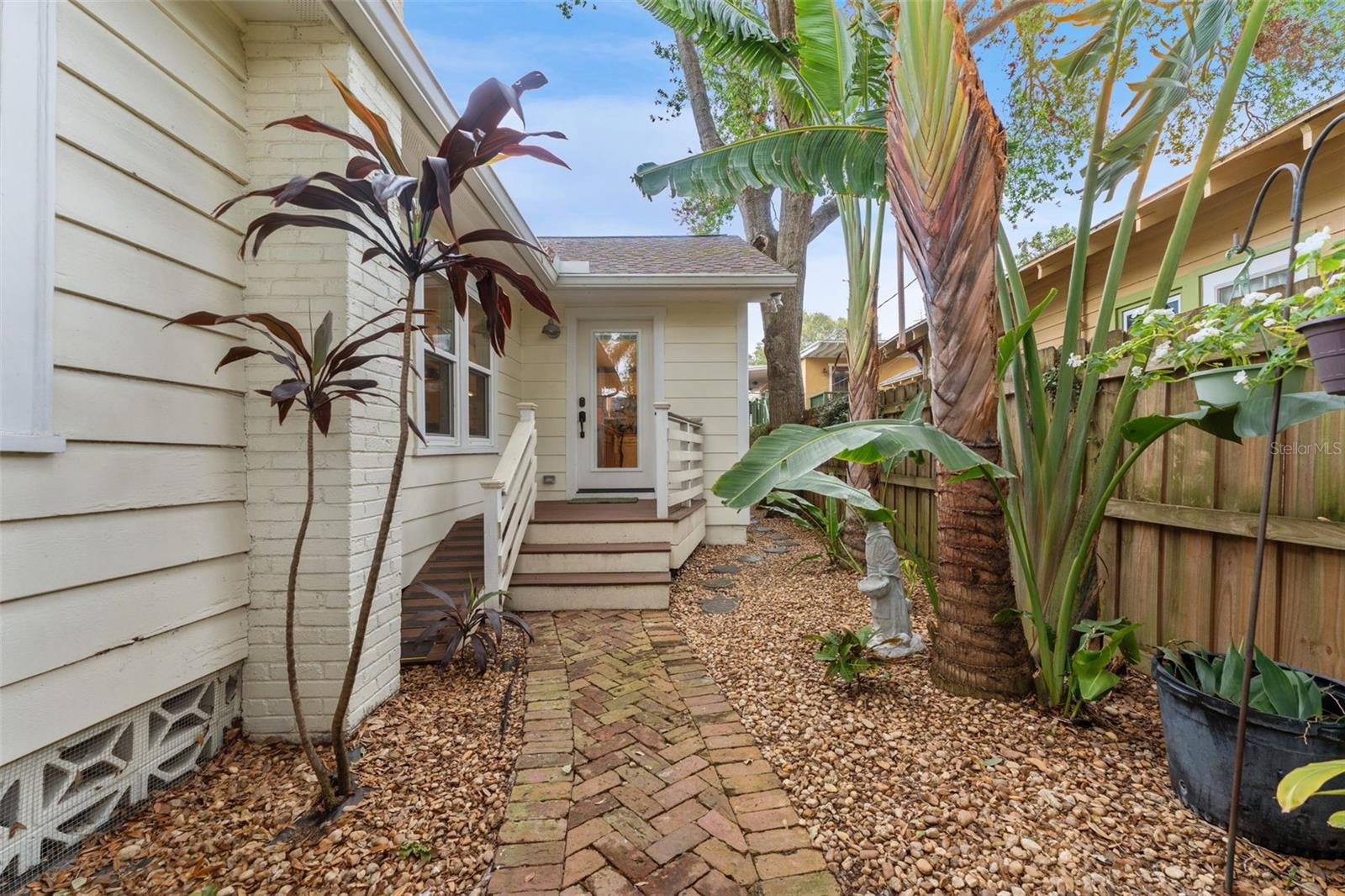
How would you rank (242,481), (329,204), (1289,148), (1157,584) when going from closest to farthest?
(329,204) < (242,481) < (1157,584) < (1289,148)

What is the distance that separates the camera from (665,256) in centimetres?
703

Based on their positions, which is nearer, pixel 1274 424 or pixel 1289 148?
pixel 1274 424

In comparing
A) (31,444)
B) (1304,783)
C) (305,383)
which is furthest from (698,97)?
(1304,783)

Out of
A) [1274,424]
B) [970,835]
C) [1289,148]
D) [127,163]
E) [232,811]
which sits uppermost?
[1289,148]

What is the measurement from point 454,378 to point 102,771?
11.2 feet

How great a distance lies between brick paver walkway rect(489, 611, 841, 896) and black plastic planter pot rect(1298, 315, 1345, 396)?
186 centimetres

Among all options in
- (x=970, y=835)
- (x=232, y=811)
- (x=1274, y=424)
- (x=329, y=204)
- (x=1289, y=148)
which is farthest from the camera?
(x=1289, y=148)

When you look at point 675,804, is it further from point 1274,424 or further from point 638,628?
point 1274,424

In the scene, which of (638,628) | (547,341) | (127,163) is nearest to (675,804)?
(638,628)

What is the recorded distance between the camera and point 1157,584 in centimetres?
271

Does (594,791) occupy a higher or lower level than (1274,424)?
lower

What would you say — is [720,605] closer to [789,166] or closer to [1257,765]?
[1257,765]

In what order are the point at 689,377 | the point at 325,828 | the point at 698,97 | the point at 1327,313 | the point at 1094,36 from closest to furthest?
the point at 1327,313
the point at 325,828
the point at 1094,36
the point at 689,377
the point at 698,97

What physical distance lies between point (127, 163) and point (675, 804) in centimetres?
306
